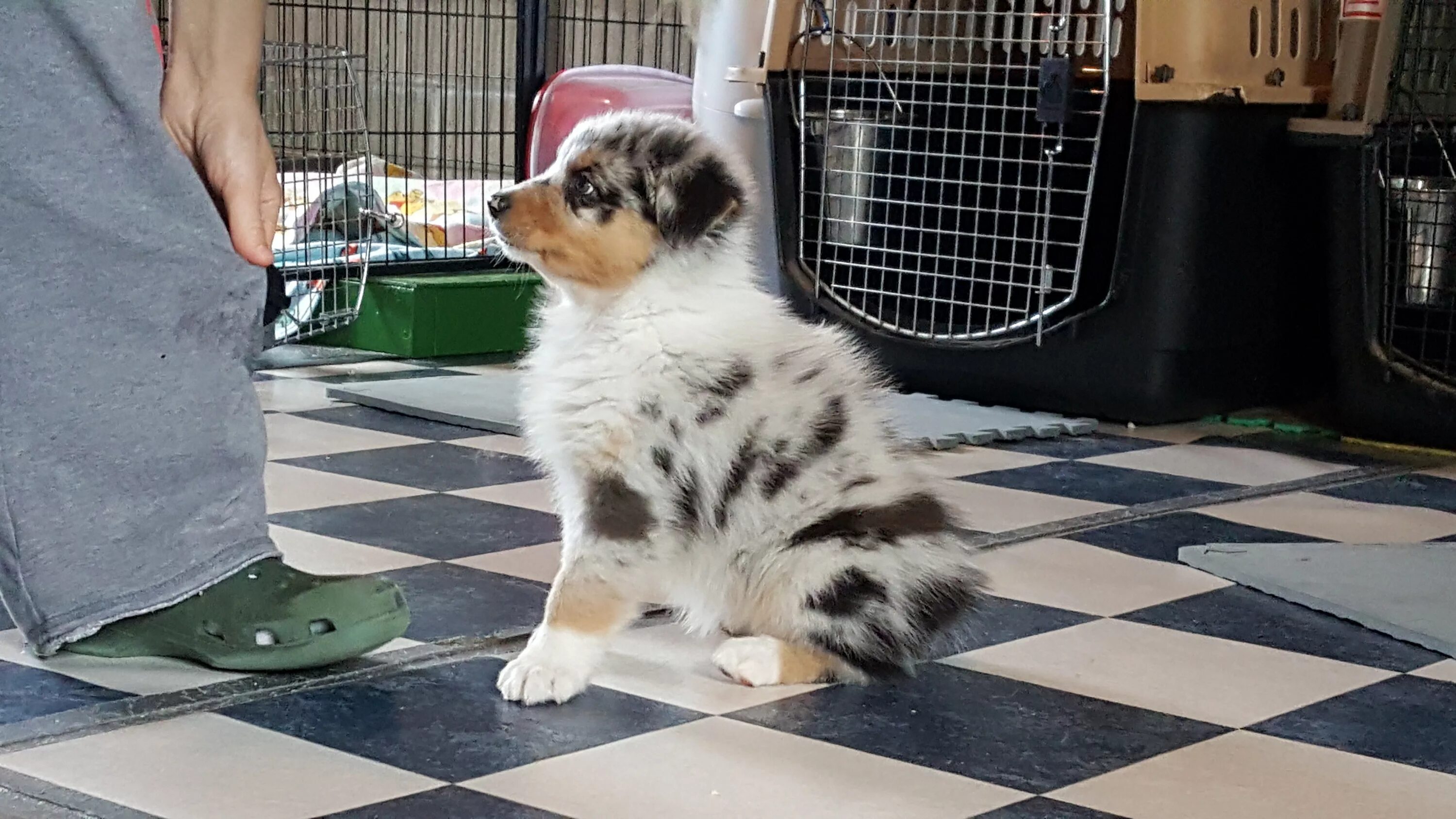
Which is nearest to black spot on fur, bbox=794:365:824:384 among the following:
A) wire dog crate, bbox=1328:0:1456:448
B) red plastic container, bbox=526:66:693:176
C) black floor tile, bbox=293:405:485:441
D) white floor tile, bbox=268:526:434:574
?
white floor tile, bbox=268:526:434:574

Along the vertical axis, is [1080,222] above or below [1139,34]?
below

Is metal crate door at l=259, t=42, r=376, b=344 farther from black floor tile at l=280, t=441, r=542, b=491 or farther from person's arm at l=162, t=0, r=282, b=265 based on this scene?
person's arm at l=162, t=0, r=282, b=265

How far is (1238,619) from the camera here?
2168mm

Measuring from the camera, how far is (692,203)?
1.93 meters

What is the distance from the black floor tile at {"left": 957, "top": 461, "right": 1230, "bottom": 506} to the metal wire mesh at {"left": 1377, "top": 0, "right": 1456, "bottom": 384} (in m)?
0.71

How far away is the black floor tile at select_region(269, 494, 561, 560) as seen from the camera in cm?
238

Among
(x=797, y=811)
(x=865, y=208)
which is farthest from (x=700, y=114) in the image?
(x=797, y=811)

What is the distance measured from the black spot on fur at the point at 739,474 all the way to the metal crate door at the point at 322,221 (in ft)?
7.77

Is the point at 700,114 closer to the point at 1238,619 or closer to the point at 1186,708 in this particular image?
the point at 1238,619

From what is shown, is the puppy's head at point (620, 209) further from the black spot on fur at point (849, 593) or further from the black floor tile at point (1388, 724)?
the black floor tile at point (1388, 724)

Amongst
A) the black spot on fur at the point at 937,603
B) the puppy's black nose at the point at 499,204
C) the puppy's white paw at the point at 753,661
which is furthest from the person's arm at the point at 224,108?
the black spot on fur at the point at 937,603

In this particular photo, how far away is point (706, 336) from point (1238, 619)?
0.76 meters

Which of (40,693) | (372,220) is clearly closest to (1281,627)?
(40,693)

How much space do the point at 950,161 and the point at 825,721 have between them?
2.31 meters
